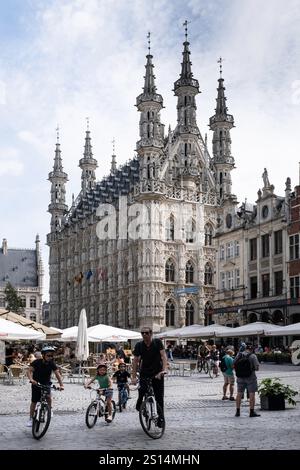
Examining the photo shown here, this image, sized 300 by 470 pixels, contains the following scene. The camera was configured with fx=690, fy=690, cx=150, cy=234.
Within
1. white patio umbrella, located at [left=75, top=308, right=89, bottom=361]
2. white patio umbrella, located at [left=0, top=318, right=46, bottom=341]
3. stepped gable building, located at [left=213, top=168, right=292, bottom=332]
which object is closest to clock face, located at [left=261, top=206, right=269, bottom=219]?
stepped gable building, located at [left=213, top=168, right=292, bottom=332]

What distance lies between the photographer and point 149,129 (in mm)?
65125

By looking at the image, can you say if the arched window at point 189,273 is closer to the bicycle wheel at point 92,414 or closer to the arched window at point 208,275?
the arched window at point 208,275

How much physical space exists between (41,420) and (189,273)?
186 ft

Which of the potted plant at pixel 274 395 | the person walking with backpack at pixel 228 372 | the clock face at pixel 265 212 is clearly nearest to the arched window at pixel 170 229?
the clock face at pixel 265 212

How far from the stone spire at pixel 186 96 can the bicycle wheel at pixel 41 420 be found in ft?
197

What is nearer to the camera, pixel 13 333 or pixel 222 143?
pixel 13 333

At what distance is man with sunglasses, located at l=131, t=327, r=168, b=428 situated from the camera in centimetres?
1133

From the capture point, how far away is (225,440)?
10.3m

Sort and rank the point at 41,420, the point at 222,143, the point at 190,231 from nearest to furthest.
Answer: the point at 41,420, the point at 190,231, the point at 222,143

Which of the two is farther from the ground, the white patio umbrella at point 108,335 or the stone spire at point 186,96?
the stone spire at point 186,96

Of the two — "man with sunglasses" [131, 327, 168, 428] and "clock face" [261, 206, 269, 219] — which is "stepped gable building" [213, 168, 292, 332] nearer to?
"clock face" [261, 206, 269, 219]

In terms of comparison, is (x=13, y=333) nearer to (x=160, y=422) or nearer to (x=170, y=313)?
(x=160, y=422)

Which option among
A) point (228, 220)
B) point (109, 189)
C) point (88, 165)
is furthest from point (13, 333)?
point (88, 165)

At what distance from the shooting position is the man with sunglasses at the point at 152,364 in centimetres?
1133
